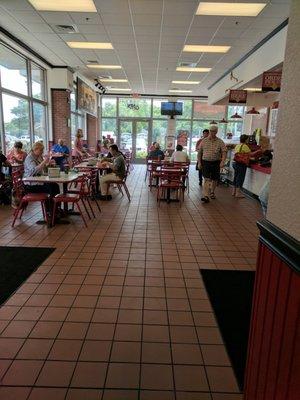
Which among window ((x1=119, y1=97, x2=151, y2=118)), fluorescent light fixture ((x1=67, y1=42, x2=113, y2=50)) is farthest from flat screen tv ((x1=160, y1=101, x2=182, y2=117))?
fluorescent light fixture ((x1=67, y1=42, x2=113, y2=50))

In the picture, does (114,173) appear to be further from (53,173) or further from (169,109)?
(169,109)

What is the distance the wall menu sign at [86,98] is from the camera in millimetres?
12242

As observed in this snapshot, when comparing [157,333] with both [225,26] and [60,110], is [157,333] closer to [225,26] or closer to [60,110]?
[225,26]

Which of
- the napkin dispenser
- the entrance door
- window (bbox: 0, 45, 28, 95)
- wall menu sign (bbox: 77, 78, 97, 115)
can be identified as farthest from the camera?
the entrance door

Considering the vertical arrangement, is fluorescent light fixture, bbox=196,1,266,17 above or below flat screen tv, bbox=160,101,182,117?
above

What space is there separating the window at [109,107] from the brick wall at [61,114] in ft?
21.1

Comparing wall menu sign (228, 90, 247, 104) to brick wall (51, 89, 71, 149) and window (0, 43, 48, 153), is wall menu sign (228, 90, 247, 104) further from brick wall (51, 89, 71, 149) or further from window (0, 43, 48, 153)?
window (0, 43, 48, 153)

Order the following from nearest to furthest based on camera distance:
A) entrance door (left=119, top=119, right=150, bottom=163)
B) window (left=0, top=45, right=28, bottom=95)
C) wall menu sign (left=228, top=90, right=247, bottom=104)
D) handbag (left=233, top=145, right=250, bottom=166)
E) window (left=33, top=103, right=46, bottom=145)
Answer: window (left=0, top=45, right=28, bottom=95) → handbag (left=233, top=145, right=250, bottom=166) → wall menu sign (left=228, top=90, right=247, bottom=104) → window (left=33, top=103, right=46, bottom=145) → entrance door (left=119, top=119, right=150, bottom=163)

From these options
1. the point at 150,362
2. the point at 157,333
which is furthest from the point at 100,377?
the point at 157,333

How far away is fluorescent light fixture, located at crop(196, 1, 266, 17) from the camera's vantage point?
18.2ft

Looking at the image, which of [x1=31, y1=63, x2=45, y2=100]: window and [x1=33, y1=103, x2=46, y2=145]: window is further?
[x1=33, y1=103, x2=46, y2=145]: window

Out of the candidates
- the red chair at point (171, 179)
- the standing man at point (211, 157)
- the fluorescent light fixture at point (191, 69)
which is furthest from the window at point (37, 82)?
the standing man at point (211, 157)

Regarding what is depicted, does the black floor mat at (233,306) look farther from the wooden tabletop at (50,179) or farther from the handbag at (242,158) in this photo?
the handbag at (242,158)

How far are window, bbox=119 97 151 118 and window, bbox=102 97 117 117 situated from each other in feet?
1.04
